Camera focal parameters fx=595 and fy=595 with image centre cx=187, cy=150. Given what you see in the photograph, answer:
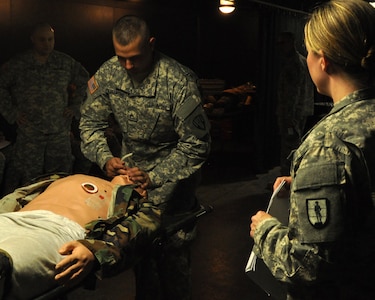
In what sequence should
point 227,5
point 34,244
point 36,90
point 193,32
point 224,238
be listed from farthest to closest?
point 193,32, point 227,5, point 36,90, point 224,238, point 34,244

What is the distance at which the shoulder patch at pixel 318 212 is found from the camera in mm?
1423

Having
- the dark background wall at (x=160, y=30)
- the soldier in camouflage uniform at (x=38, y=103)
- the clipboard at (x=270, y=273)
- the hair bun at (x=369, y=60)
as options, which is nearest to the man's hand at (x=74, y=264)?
the clipboard at (x=270, y=273)

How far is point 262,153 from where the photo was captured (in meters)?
6.67

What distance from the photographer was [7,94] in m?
4.58

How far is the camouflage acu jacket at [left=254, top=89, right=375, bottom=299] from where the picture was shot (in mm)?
1429

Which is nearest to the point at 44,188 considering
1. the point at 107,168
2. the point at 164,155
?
the point at 107,168

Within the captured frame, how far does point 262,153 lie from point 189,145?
4015 mm

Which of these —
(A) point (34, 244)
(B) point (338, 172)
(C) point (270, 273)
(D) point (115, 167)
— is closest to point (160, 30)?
(D) point (115, 167)

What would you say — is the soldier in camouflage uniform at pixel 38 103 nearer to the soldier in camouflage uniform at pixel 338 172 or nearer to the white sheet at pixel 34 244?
the white sheet at pixel 34 244

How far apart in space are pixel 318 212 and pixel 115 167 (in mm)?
1443

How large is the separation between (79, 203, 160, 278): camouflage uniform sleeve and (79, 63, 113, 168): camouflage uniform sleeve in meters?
0.63

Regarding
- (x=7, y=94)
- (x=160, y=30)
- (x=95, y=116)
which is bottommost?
(x=95, y=116)

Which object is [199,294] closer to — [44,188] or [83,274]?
[44,188]

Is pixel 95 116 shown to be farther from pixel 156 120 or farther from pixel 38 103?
pixel 38 103
